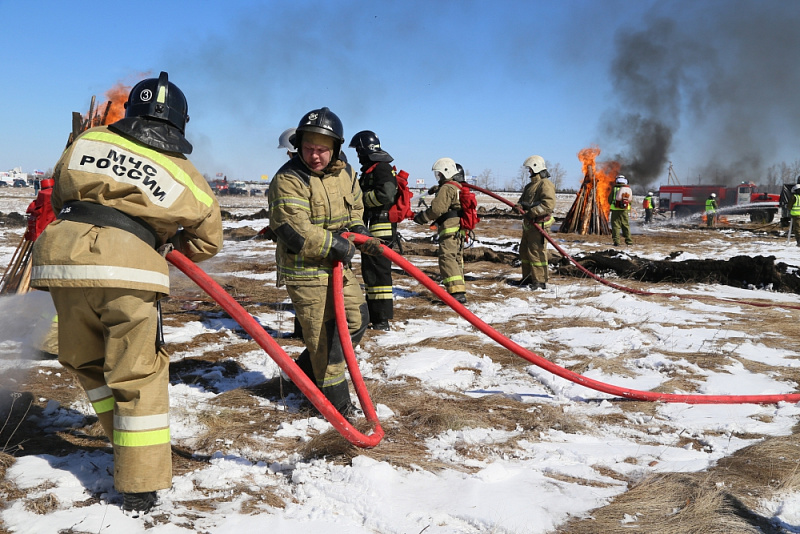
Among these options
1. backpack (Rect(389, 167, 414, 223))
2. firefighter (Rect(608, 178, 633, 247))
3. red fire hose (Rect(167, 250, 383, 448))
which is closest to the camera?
red fire hose (Rect(167, 250, 383, 448))

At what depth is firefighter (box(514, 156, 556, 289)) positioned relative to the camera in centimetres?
890

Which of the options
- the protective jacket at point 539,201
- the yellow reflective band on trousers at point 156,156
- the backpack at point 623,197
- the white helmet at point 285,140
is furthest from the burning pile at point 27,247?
the backpack at point 623,197

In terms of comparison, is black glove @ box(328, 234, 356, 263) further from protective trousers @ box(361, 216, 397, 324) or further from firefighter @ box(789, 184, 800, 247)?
firefighter @ box(789, 184, 800, 247)

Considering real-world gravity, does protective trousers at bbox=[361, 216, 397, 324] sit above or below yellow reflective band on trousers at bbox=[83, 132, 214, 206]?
below

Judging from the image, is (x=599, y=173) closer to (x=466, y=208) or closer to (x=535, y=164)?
(x=535, y=164)

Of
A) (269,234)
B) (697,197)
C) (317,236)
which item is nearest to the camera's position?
(317,236)

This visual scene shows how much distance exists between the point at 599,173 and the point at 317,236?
19.1 metres

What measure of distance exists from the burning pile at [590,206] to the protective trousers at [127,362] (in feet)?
62.3

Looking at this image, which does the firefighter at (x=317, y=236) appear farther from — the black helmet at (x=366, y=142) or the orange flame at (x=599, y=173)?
the orange flame at (x=599, y=173)

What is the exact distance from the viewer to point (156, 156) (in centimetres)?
265

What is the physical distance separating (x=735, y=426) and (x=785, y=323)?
3594mm

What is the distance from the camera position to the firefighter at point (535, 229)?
890cm

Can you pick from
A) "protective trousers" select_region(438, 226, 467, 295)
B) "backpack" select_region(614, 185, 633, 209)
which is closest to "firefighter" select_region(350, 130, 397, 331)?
"protective trousers" select_region(438, 226, 467, 295)

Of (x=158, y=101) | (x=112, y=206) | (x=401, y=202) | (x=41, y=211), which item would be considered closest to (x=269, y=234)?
(x=41, y=211)
